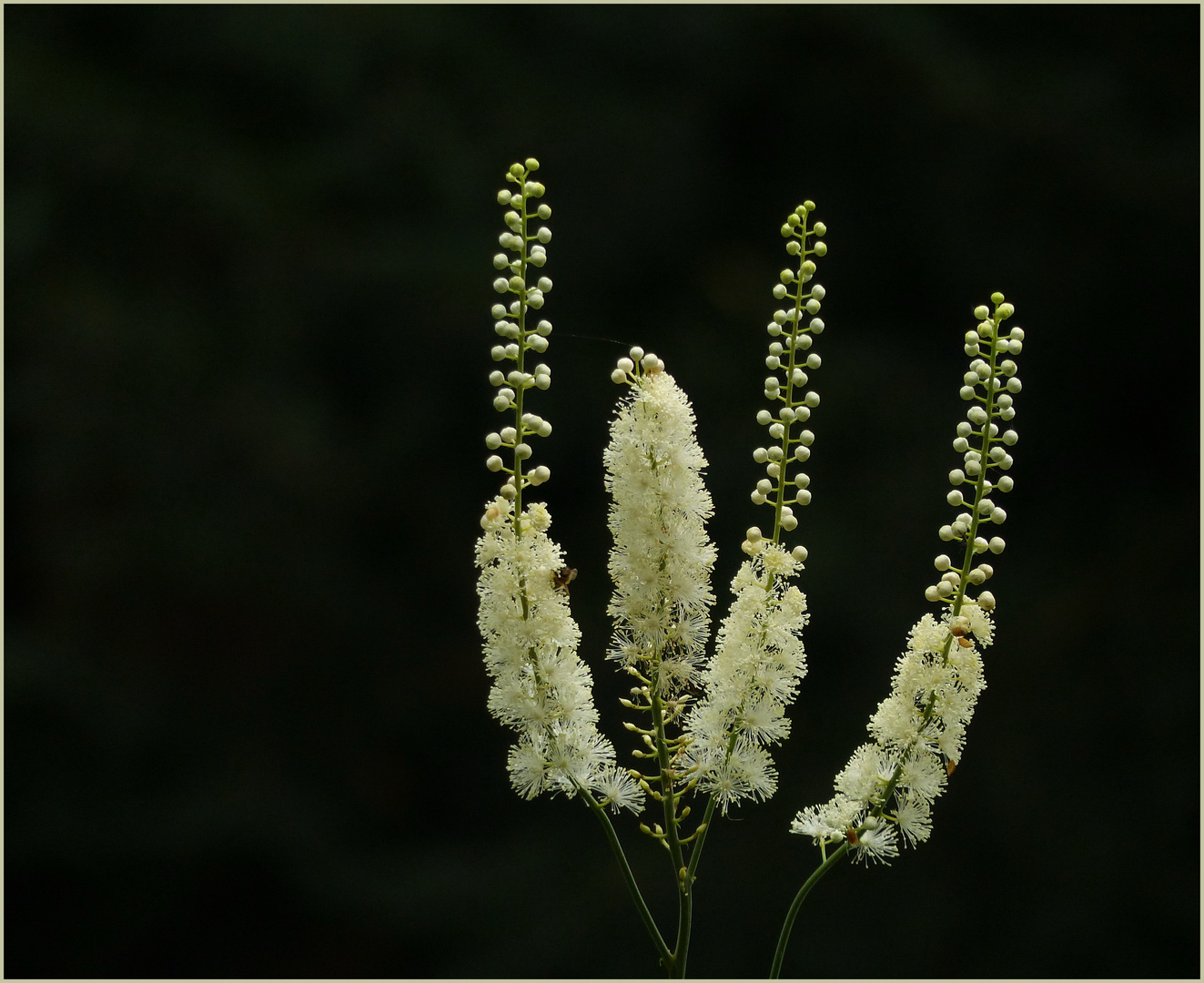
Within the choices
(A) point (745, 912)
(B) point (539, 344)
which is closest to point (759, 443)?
(A) point (745, 912)

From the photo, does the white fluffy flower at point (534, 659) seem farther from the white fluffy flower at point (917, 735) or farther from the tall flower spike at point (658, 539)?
the white fluffy flower at point (917, 735)

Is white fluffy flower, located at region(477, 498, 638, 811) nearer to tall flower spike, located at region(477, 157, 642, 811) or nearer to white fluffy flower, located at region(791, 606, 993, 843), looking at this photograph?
tall flower spike, located at region(477, 157, 642, 811)

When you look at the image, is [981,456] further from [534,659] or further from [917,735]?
[534,659]

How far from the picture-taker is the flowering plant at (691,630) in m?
0.84

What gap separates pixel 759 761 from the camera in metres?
0.88

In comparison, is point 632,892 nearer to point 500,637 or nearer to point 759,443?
point 500,637

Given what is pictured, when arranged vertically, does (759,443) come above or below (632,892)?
above

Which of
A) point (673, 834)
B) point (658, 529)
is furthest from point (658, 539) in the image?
point (673, 834)

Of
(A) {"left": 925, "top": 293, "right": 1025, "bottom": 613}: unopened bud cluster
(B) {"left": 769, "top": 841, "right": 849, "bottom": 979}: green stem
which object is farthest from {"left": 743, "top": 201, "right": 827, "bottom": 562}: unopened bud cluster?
(B) {"left": 769, "top": 841, "right": 849, "bottom": 979}: green stem

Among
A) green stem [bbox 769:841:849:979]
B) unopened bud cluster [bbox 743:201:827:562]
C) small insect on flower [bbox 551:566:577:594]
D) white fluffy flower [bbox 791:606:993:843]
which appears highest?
unopened bud cluster [bbox 743:201:827:562]

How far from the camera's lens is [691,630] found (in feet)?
2.88

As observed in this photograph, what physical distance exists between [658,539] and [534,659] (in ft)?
0.41

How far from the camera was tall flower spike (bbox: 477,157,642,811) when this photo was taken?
0.82m

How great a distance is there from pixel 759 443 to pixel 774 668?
6.09 feet
